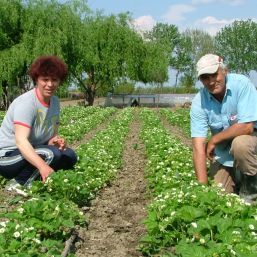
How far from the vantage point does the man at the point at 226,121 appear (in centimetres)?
499

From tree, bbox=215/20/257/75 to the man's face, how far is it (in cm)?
8062

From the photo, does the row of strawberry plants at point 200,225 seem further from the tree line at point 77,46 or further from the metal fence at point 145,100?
the metal fence at point 145,100

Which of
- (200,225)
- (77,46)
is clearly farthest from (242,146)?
(77,46)

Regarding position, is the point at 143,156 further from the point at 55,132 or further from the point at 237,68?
the point at 237,68

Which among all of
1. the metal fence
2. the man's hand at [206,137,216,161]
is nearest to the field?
the man's hand at [206,137,216,161]

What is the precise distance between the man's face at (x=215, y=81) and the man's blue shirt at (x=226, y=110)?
5.3 inches

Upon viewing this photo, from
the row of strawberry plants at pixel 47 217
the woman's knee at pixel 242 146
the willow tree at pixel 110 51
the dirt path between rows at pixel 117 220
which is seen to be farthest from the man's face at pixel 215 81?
the willow tree at pixel 110 51

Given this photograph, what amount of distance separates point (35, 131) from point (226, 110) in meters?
2.32

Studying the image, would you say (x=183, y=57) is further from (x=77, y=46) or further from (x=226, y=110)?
(x=226, y=110)

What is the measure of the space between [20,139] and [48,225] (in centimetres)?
181

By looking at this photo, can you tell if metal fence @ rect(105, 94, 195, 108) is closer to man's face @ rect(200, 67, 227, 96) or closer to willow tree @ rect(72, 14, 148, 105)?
willow tree @ rect(72, 14, 148, 105)

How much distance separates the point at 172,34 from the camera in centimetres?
9188

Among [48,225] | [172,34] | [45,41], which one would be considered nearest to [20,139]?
[48,225]

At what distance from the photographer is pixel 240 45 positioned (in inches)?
3297
